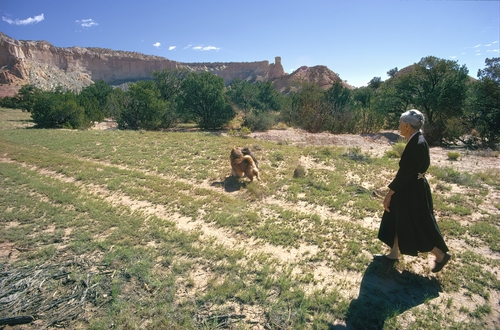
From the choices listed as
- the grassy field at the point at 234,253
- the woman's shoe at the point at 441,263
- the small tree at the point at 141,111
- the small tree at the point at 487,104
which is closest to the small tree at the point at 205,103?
the small tree at the point at 141,111

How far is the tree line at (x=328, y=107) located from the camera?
1548 cm

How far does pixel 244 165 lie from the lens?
283 inches

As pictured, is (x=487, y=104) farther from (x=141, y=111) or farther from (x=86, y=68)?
(x=86, y=68)

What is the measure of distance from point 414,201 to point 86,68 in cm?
10519

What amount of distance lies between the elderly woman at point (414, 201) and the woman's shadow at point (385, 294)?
0.30m

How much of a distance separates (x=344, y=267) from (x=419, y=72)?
18.9 m

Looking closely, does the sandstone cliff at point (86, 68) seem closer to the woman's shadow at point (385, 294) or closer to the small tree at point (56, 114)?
the small tree at point (56, 114)

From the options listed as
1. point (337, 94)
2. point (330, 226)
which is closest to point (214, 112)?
point (337, 94)

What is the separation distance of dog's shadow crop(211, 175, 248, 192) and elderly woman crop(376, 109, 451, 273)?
4.09 meters

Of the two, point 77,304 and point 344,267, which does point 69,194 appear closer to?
point 77,304

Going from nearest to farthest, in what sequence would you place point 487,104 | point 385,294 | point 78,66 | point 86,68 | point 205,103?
point 385,294, point 487,104, point 205,103, point 78,66, point 86,68

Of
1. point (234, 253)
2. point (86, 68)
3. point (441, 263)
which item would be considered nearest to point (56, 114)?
point (234, 253)

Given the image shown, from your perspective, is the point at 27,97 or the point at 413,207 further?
the point at 27,97

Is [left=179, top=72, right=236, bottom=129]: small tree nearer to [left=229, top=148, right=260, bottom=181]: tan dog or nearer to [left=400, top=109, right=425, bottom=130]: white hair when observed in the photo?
[left=229, top=148, right=260, bottom=181]: tan dog
